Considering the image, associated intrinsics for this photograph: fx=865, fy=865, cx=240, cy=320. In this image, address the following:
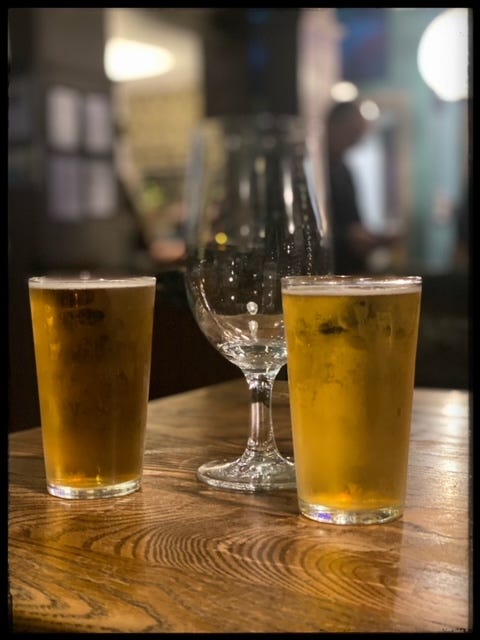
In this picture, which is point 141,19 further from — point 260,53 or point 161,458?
point 161,458

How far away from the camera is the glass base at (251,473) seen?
0.73 metres

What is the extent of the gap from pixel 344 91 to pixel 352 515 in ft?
26.8

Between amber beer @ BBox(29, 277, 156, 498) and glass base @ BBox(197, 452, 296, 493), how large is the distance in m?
0.08

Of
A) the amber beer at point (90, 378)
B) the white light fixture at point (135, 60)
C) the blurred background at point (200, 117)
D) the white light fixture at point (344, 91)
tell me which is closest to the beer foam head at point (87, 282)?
the amber beer at point (90, 378)

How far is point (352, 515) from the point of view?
0.62m

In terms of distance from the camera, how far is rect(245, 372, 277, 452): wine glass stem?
2.62 feet

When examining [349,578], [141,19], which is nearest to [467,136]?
[349,578]

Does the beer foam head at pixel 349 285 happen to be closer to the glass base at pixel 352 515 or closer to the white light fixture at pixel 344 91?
the glass base at pixel 352 515

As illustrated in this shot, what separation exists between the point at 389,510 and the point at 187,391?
2.30ft

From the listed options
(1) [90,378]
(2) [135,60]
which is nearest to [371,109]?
(2) [135,60]

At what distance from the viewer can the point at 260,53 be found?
735 centimetres

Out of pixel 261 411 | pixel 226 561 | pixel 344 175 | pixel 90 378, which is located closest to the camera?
pixel 226 561

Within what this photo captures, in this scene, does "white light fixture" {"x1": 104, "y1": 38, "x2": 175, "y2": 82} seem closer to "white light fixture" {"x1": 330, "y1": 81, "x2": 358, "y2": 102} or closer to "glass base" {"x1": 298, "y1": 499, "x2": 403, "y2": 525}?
"white light fixture" {"x1": 330, "y1": 81, "x2": 358, "y2": 102}

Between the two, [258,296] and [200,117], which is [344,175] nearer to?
[258,296]
